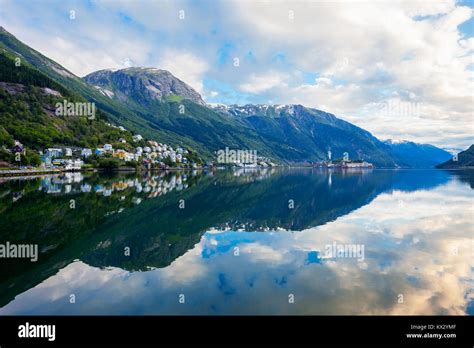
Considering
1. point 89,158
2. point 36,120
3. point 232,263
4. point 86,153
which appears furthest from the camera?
point 86,153

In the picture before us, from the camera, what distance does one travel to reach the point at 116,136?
645ft

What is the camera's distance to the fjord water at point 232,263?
43.1ft

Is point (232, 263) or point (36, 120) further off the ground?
point (36, 120)

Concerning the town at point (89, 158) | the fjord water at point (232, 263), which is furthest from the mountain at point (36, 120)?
the fjord water at point (232, 263)

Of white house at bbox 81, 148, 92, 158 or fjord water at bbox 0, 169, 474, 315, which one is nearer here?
fjord water at bbox 0, 169, 474, 315

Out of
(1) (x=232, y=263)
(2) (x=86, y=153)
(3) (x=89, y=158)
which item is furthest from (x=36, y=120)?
(1) (x=232, y=263)

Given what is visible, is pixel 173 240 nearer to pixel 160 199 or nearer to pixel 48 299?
pixel 48 299

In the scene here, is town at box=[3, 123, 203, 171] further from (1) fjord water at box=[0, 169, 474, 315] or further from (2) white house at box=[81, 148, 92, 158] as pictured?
(1) fjord water at box=[0, 169, 474, 315]

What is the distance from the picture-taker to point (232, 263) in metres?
19.1

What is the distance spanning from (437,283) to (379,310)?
17.1 feet

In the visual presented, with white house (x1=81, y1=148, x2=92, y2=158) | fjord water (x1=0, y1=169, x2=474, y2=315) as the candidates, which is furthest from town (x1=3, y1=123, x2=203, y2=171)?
fjord water (x1=0, y1=169, x2=474, y2=315)

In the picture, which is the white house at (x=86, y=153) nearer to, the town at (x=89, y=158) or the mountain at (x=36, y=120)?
the town at (x=89, y=158)

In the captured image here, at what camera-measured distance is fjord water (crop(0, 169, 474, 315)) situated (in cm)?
1313

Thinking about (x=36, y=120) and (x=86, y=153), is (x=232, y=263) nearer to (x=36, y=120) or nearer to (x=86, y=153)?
(x=86, y=153)
